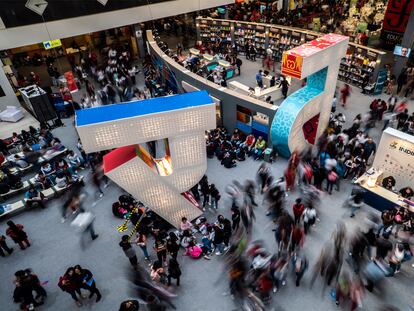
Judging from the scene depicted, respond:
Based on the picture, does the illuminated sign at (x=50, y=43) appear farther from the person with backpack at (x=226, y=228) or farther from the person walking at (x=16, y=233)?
the person with backpack at (x=226, y=228)

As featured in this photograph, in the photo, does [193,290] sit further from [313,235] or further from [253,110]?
[253,110]

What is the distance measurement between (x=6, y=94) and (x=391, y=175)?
1899cm

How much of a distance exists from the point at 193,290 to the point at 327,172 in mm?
5410

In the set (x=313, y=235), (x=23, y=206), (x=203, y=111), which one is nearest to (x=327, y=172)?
(x=313, y=235)

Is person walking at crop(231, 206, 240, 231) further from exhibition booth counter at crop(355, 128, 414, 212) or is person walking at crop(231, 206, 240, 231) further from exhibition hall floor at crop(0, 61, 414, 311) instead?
exhibition booth counter at crop(355, 128, 414, 212)

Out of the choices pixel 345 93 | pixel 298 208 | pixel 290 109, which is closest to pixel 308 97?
pixel 290 109

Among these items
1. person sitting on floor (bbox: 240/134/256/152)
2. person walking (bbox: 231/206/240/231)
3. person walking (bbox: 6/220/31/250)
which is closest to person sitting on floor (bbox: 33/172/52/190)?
person walking (bbox: 6/220/31/250)

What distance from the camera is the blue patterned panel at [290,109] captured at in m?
11.0

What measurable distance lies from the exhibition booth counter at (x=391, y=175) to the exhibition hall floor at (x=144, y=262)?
2.05ft

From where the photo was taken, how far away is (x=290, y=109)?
36.4ft

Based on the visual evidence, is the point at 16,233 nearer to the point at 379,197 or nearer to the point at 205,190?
the point at 205,190

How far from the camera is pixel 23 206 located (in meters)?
10.7

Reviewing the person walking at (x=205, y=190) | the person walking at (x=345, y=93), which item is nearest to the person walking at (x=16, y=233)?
the person walking at (x=205, y=190)

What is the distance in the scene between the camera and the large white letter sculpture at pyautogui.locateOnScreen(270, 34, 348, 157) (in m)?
10.2
